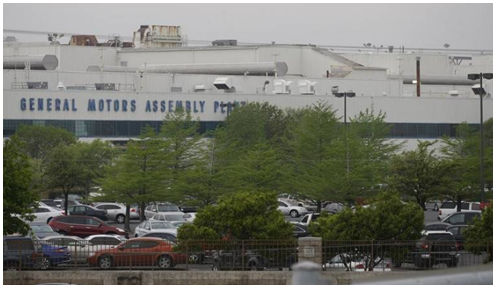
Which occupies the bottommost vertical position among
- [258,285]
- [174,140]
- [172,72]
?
[258,285]

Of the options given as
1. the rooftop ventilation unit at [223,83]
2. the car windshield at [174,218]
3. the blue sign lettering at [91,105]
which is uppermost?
the rooftop ventilation unit at [223,83]

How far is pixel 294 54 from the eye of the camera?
9375 centimetres

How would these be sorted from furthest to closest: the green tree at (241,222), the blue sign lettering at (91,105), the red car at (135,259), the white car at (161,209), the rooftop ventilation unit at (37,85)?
the rooftop ventilation unit at (37,85) → the blue sign lettering at (91,105) → the white car at (161,209) → the green tree at (241,222) → the red car at (135,259)

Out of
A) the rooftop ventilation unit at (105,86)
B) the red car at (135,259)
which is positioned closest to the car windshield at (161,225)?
the red car at (135,259)

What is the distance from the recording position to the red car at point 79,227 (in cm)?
4350

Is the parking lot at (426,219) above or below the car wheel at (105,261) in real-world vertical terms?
below

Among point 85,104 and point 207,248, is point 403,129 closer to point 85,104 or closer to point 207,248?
point 85,104

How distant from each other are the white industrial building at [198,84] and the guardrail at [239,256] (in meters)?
43.4

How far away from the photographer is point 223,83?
249 ft

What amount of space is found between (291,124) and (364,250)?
1526 inches

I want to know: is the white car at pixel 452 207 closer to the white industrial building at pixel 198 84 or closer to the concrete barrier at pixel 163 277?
the white industrial building at pixel 198 84

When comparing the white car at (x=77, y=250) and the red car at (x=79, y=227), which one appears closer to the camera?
the white car at (x=77, y=250)

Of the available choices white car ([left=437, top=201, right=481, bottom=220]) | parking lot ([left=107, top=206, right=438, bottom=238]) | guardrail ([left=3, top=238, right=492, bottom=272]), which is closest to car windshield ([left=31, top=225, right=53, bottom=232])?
parking lot ([left=107, top=206, right=438, bottom=238])

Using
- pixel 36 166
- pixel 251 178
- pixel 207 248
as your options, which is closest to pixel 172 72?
pixel 36 166
